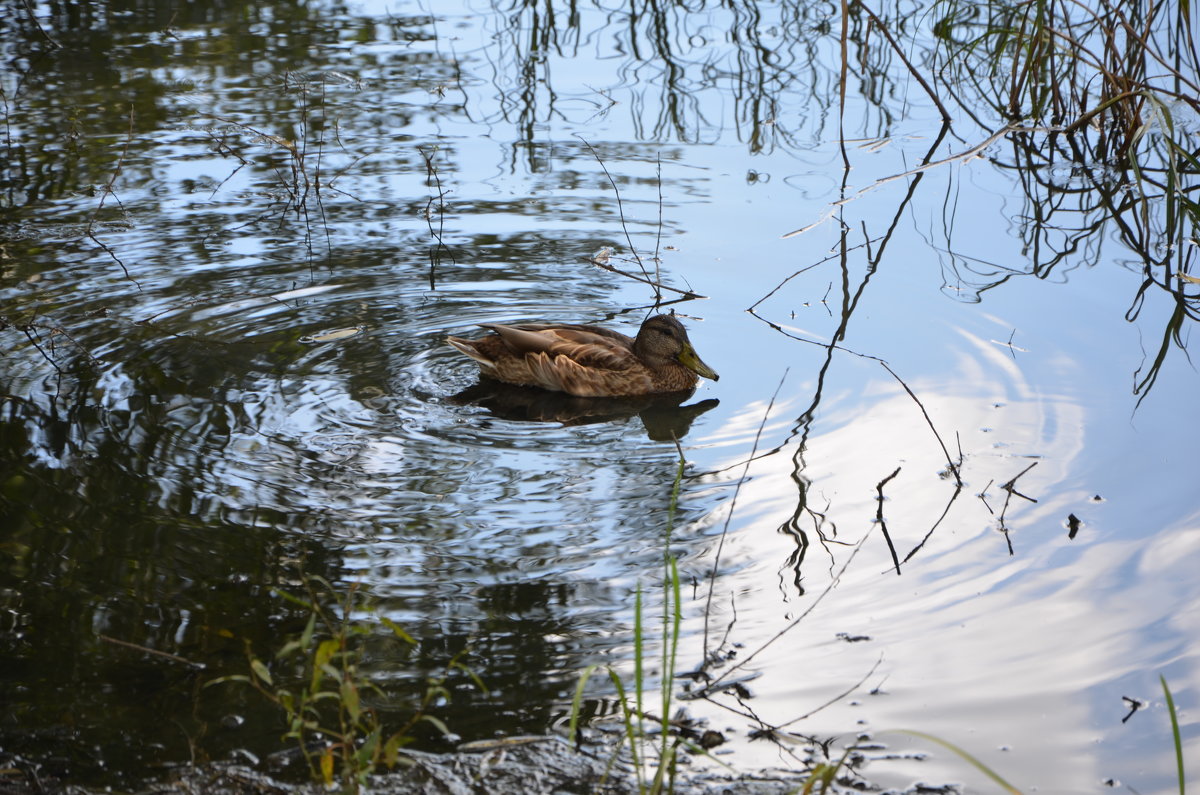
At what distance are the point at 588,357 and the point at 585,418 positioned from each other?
0.37 metres

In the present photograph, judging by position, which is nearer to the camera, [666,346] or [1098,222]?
[666,346]

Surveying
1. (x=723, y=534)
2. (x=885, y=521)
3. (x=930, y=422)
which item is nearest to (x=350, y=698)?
(x=723, y=534)

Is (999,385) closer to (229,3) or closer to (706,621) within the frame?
(706,621)

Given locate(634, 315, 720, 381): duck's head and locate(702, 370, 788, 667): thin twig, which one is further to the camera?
locate(634, 315, 720, 381): duck's head

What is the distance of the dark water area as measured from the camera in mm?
4535

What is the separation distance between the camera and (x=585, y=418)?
7.18 meters

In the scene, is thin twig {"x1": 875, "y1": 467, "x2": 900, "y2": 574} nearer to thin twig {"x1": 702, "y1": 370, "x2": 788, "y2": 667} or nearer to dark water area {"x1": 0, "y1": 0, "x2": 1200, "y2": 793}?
dark water area {"x1": 0, "y1": 0, "x2": 1200, "y2": 793}

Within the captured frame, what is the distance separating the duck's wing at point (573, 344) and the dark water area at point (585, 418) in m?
0.30

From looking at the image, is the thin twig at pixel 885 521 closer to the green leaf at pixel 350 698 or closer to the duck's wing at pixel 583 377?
the duck's wing at pixel 583 377

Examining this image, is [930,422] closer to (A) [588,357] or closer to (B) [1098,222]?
(A) [588,357]

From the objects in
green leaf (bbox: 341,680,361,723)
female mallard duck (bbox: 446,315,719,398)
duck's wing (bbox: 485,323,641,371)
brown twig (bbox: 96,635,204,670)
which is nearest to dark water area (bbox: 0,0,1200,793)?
brown twig (bbox: 96,635,204,670)

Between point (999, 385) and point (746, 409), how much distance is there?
4.40 ft

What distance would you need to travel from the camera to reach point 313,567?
523cm

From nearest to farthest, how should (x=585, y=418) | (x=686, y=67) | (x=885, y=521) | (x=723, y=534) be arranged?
(x=723, y=534) → (x=885, y=521) → (x=585, y=418) → (x=686, y=67)
